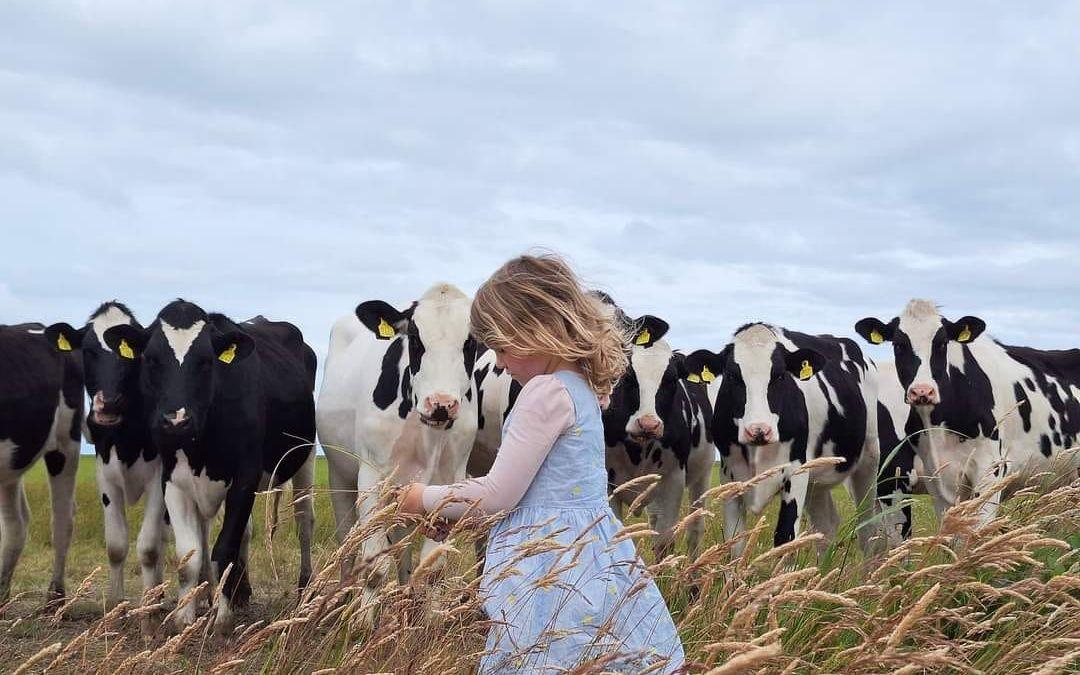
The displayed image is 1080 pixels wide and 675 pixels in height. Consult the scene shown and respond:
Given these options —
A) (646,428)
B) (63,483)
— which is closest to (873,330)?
(646,428)

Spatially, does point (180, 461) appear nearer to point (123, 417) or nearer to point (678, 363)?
point (123, 417)

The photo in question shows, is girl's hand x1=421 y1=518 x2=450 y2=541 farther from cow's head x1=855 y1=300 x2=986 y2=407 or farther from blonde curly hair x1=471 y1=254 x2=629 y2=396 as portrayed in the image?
cow's head x1=855 y1=300 x2=986 y2=407

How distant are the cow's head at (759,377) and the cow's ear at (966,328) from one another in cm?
158

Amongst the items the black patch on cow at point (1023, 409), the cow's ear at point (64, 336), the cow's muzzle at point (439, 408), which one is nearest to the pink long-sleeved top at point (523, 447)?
the cow's muzzle at point (439, 408)

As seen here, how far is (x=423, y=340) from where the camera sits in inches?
295

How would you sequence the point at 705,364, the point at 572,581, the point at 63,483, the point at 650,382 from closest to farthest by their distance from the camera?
1. the point at 572,581
2. the point at 650,382
3. the point at 705,364
4. the point at 63,483

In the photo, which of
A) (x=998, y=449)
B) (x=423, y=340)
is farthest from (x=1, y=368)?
(x=998, y=449)

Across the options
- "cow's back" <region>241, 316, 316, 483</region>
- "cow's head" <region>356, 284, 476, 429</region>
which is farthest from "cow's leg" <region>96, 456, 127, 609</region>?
"cow's head" <region>356, 284, 476, 429</region>

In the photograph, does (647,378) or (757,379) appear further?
(757,379)

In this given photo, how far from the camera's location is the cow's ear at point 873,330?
10961mm

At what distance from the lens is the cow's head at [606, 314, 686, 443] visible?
9.21 metres

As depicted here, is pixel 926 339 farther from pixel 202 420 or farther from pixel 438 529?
pixel 438 529

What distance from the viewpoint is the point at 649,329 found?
9.63 metres

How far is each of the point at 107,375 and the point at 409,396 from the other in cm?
229
